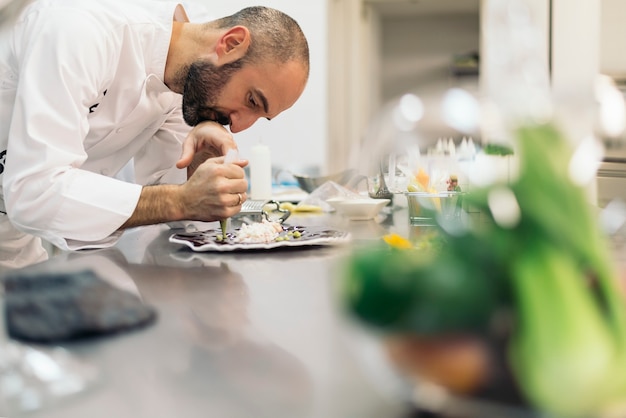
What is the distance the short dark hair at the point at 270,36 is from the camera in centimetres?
178

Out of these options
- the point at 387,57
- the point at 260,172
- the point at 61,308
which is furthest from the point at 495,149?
the point at 387,57

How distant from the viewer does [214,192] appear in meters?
1.33

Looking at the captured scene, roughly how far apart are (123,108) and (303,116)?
2606mm

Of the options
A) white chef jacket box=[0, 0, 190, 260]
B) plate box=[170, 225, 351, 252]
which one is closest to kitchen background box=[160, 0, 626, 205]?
plate box=[170, 225, 351, 252]

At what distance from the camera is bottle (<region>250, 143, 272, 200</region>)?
7.22 ft

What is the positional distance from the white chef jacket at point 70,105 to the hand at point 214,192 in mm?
116

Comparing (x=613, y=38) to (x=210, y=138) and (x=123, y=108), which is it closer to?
(x=210, y=138)

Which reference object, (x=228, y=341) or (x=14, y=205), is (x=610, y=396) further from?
(x=14, y=205)

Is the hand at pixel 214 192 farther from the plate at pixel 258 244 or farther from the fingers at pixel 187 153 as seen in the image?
the fingers at pixel 187 153

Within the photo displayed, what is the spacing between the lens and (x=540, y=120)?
36cm

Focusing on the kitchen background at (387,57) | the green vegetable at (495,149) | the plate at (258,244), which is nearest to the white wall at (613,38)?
the kitchen background at (387,57)

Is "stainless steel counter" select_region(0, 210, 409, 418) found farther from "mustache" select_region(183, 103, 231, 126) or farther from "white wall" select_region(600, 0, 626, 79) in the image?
"white wall" select_region(600, 0, 626, 79)

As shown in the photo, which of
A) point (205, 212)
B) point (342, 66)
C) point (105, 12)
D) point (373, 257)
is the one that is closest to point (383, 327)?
point (373, 257)

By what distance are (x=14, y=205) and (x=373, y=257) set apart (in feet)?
3.74
